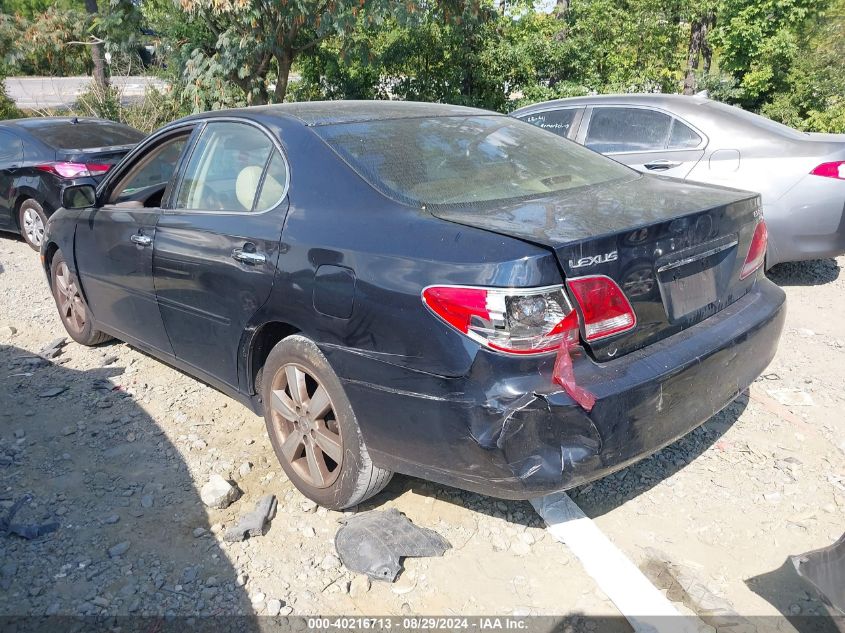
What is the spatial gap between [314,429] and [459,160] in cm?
134

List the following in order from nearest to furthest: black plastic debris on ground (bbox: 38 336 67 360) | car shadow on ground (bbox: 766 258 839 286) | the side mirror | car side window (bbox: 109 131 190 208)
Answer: car side window (bbox: 109 131 190 208), the side mirror, black plastic debris on ground (bbox: 38 336 67 360), car shadow on ground (bbox: 766 258 839 286)

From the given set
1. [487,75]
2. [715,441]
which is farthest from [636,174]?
[487,75]

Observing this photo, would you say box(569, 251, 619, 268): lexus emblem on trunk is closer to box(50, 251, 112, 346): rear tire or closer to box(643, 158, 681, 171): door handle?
box(50, 251, 112, 346): rear tire

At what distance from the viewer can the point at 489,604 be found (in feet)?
8.48

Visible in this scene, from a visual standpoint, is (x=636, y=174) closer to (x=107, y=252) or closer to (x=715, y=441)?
(x=715, y=441)

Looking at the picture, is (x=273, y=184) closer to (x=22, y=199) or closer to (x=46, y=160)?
(x=46, y=160)

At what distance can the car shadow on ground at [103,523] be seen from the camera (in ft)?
8.68

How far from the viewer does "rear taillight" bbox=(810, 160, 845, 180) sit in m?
5.43

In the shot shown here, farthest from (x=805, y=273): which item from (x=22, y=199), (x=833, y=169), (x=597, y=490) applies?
(x=22, y=199)

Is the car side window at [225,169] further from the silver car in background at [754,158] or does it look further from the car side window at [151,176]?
the silver car in background at [754,158]

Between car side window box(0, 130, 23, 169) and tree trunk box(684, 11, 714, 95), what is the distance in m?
12.9

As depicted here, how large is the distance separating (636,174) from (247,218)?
1.90 m

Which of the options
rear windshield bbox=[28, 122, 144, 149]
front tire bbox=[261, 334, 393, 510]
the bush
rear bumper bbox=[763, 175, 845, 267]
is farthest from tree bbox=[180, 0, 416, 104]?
front tire bbox=[261, 334, 393, 510]

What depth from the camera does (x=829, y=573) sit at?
2162mm
